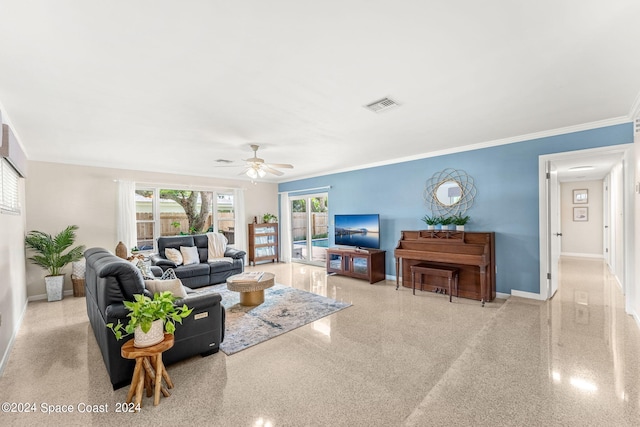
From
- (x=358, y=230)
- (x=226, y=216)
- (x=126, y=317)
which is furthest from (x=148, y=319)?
(x=226, y=216)

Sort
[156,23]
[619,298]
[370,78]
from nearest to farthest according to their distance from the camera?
[156,23] → [370,78] → [619,298]

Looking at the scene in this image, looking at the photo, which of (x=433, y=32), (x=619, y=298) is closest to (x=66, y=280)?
(x=433, y=32)

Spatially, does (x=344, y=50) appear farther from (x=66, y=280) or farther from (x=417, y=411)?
(x=66, y=280)

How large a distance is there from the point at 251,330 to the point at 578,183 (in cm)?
934

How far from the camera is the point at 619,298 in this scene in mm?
4121

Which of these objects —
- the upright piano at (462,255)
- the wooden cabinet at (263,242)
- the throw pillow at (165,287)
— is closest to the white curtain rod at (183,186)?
the wooden cabinet at (263,242)

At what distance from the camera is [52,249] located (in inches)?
183

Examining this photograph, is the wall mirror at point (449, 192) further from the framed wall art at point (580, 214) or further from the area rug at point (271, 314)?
the framed wall art at point (580, 214)

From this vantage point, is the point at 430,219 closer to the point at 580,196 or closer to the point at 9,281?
the point at 9,281

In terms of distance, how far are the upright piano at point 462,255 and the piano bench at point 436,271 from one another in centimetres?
8

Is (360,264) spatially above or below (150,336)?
below

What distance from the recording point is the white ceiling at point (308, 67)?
1.59 meters

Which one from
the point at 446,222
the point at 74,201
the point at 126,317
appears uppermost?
the point at 74,201

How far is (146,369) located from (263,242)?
18.4 feet
